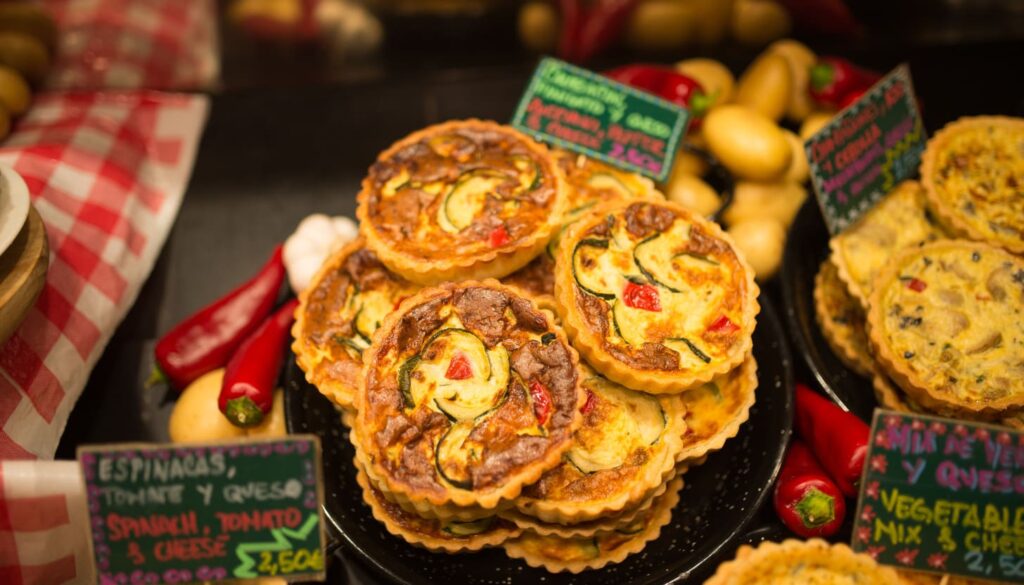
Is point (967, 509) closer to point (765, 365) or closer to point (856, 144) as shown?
point (765, 365)

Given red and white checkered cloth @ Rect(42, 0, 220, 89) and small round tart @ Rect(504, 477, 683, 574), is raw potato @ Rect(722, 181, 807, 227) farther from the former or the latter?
red and white checkered cloth @ Rect(42, 0, 220, 89)

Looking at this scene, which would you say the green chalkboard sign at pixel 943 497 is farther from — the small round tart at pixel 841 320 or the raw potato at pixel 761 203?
the raw potato at pixel 761 203

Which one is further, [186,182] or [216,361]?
[186,182]

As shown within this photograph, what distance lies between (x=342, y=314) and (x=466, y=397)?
2.41 ft

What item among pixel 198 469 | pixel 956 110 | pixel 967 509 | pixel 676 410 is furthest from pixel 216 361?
pixel 956 110

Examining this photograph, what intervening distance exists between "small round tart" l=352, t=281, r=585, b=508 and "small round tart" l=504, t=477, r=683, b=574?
15.4 inches

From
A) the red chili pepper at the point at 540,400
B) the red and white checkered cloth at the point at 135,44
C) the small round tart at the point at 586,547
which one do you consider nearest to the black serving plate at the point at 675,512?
the small round tart at the point at 586,547

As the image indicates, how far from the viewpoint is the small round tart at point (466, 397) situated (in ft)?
7.96

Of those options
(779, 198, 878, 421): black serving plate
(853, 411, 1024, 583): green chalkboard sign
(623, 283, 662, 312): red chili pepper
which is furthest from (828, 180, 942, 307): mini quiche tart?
(853, 411, 1024, 583): green chalkboard sign

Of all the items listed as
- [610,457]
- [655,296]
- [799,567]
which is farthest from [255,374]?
[799,567]

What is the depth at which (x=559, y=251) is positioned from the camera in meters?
2.93

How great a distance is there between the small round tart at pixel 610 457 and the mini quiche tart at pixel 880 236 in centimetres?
98

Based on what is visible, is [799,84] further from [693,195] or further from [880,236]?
[880,236]

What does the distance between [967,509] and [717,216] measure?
163 cm
